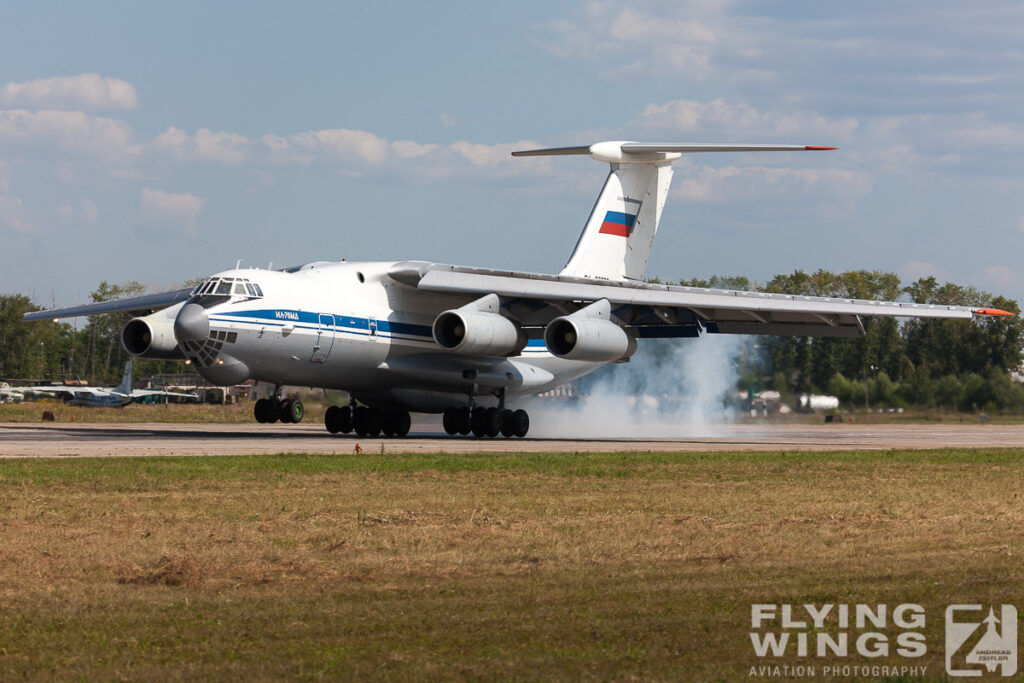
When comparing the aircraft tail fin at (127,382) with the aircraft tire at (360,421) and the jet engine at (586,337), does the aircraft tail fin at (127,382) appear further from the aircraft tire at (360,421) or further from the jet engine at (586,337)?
the jet engine at (586,337)

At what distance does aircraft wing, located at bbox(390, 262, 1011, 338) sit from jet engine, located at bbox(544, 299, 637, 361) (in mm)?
721

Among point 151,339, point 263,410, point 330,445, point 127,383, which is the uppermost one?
point 151,339

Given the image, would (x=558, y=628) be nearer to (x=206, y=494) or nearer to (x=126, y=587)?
(x=126, y=587)

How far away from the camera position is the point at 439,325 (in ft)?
73.2

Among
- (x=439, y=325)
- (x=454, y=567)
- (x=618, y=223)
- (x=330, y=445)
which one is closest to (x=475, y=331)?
(x=439, y=325)

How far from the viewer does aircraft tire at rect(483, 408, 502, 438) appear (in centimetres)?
2394

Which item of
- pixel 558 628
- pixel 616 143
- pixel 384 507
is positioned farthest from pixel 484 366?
pixel 558 628

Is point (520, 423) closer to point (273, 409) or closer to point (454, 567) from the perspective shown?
point (273, 409)

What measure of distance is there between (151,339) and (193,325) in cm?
221

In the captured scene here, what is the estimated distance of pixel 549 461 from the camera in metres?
15.7

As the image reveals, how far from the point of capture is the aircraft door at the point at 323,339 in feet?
70.6

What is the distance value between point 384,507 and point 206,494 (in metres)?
1.89

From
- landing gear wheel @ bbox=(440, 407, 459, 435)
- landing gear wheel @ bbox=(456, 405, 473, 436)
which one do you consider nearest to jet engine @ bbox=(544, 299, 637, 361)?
landing gear wheel @ bbox=(456, 405, 473, 436)

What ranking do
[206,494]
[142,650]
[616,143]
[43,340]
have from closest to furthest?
[142,650] → [206,494] → [616,143] → [43,340]
